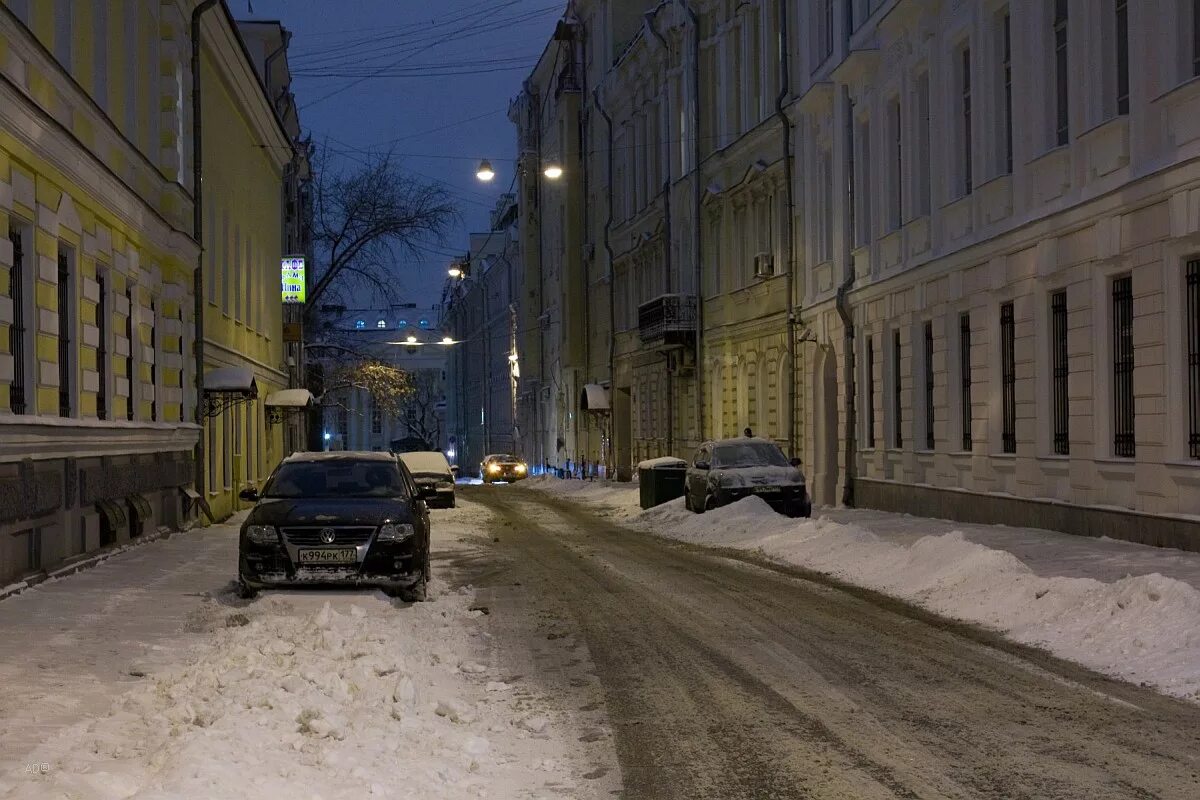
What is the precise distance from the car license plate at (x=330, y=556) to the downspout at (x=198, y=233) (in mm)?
11791

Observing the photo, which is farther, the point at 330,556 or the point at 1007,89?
the point at 1007,89

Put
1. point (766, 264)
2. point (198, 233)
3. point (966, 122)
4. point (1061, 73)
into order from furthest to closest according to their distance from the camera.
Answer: point (766, 264)
point (198, 233)
point (966, 122)
point (1061, 73)

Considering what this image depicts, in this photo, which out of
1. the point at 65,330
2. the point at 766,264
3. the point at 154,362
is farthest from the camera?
the point at 766,264

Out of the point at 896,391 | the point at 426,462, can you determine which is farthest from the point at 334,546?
the point at 426,462

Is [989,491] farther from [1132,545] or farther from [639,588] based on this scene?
[639,588]

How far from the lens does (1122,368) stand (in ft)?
56.3

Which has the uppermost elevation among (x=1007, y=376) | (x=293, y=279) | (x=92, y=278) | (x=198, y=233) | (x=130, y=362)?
(x=293, y=279)

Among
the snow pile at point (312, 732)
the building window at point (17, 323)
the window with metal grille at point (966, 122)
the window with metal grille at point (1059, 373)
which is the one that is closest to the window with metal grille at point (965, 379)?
the window with metal grille at point (966, 122)

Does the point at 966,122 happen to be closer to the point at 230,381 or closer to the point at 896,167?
the point at 896,167

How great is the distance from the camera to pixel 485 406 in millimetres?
88875

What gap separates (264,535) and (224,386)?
45.5ft

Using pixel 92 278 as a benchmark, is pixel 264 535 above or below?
below

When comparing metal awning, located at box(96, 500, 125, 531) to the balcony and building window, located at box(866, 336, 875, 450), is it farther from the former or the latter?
the balcony

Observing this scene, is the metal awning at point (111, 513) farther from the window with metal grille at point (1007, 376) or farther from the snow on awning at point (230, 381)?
the window with metal grille at point (1007, 376)
